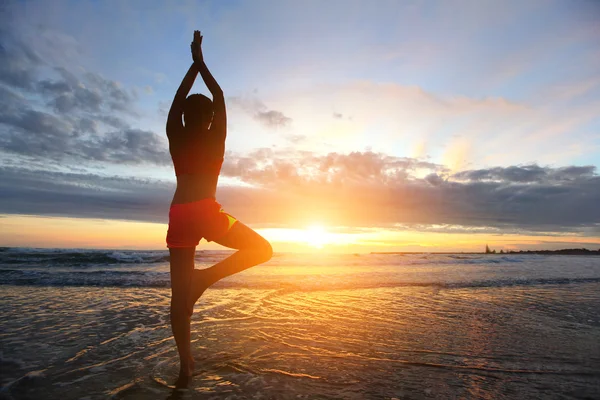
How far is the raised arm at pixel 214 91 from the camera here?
359 centimetres

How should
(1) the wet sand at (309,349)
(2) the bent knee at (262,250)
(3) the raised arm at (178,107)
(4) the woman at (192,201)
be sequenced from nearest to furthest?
(1) the wet sand at (309,349), (4) the woman at (192,201), (3) the raised arm at (178,107), (2) the bent knee at (262,250)

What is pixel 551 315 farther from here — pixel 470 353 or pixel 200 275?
pixel 200 275

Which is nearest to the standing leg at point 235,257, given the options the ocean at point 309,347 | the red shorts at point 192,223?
the red shorts at point 192,223

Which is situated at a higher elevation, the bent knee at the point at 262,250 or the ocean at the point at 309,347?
the bent knee at the point at 262,250

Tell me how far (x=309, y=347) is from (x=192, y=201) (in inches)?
97.4

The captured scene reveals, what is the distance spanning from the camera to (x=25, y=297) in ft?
27.5

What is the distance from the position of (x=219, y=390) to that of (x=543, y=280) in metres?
13.3

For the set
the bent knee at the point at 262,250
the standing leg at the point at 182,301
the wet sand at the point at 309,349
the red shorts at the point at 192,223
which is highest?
the red shorts at the point at 192,223

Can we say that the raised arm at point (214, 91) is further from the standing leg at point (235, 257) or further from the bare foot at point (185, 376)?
the bare foot at point (185, 376)

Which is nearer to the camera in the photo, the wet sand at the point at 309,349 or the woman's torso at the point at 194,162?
the wet sand at the point at 309,349

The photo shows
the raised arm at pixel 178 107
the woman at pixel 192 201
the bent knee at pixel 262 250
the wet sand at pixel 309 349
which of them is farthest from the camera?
the bent knee at pixel 262 250

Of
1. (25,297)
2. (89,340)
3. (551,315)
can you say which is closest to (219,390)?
(89,340)

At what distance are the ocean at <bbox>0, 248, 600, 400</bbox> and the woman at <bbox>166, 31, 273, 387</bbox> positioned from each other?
750 mm

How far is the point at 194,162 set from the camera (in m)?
3.49
